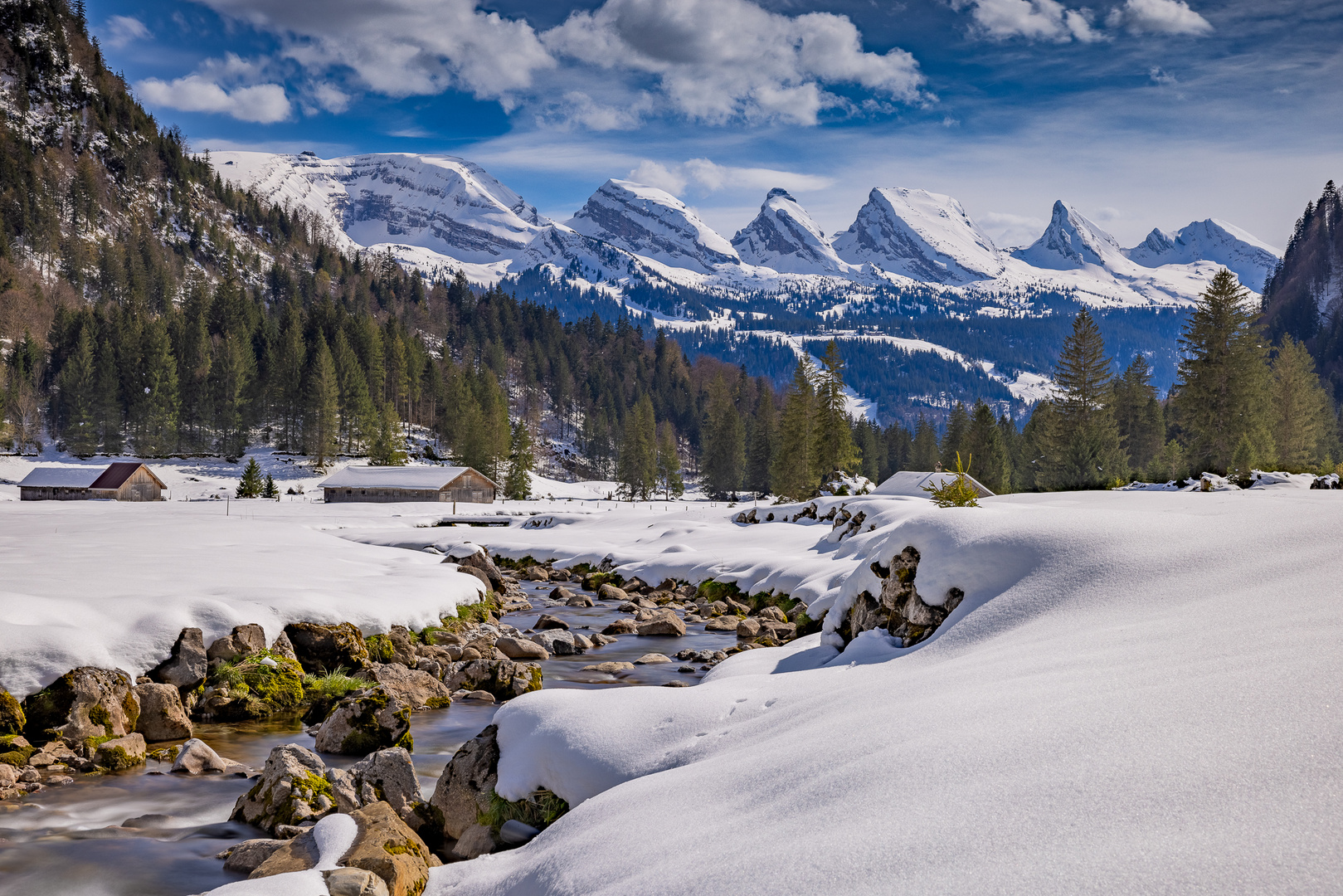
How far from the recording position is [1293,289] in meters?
164

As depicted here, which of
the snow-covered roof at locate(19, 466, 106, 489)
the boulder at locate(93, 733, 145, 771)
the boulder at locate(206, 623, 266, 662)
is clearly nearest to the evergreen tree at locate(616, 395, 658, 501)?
the snow-covered roof at locate(19, 466, 106, 489)

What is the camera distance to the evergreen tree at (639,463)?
9644cm

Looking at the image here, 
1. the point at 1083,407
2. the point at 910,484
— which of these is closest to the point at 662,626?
the point at 910,484

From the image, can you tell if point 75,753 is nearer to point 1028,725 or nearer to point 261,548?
point 1028,725

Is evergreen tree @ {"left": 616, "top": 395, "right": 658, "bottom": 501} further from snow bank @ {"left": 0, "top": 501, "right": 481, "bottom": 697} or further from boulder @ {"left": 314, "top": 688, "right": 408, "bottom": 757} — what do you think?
boulder @ {"left": 314, "top": 688, "right": 408, "bottom": 757}

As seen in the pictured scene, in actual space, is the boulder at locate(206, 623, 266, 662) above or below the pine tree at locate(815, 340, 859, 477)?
below

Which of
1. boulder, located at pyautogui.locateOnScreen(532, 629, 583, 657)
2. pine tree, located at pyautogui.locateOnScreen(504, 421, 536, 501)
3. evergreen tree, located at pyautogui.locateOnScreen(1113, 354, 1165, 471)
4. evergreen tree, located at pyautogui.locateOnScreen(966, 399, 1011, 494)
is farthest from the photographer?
pine tree, located at pyautogui.locateOnScreen(504, 421, 536, 501)

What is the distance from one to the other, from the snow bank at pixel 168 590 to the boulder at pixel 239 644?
19 cm

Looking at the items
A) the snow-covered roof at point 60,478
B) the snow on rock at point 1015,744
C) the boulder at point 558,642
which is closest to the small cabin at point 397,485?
the snow-covered roof at point 60,478

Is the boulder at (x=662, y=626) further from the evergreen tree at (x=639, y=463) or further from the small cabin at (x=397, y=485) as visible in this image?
the evergreen tree at (x=639, y=463)

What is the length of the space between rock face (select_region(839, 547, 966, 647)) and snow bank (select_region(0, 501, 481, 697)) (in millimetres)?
9495

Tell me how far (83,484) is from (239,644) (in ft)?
206

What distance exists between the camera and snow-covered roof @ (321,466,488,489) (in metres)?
66.9

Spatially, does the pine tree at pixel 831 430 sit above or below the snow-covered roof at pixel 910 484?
above
